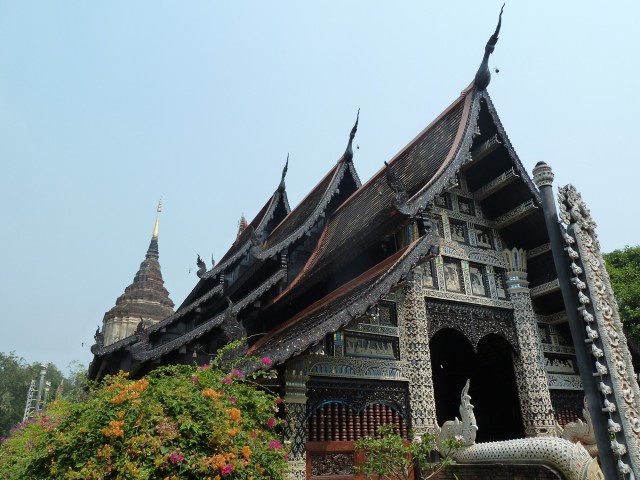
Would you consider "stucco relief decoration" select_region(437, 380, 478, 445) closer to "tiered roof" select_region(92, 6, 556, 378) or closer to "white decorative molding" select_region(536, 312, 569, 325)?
"tiered roof" select_region(92, 6, 556, 378)

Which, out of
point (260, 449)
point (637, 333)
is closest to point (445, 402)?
point (260, 449)

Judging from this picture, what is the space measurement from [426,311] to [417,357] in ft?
2.83

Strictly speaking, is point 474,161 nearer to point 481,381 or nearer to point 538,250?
point 538,250

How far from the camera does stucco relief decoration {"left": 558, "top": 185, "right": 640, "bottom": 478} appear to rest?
329 cm

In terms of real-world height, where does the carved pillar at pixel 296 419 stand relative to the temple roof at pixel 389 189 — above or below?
below

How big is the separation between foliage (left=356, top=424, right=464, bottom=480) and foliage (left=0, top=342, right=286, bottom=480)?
A: 2305mm

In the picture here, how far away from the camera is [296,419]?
21.1ft

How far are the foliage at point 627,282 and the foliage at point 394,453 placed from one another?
13.3m

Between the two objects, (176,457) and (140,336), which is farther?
(140,336)

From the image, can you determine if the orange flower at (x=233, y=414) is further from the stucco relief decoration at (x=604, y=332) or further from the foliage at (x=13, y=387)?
the foliage at (x=13, y=387)

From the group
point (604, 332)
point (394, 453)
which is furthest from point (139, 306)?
point (604, 332)

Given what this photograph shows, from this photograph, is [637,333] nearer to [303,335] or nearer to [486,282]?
[486,282]

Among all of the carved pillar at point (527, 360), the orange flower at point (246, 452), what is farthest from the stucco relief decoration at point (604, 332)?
the carved pillar at point (527, 360)

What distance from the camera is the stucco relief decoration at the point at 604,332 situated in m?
3.29
